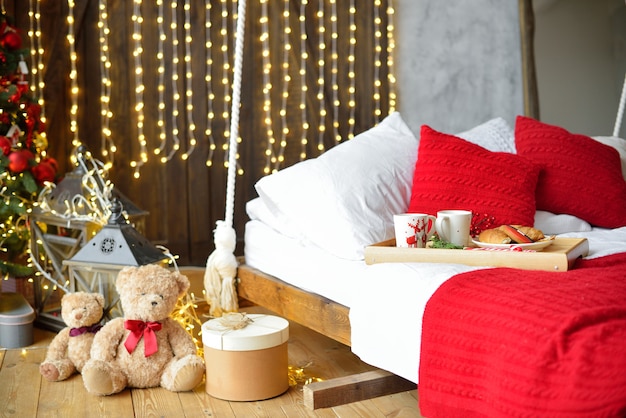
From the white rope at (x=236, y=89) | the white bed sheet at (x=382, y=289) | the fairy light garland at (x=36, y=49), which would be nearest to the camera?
the white bed sheet at (x=382, y=289)

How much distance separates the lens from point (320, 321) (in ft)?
8.25

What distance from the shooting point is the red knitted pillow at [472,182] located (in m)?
2.59

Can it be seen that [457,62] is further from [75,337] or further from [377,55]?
[75,337]

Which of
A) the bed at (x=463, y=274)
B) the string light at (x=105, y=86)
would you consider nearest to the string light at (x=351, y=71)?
the bed at (x=463, y=274)

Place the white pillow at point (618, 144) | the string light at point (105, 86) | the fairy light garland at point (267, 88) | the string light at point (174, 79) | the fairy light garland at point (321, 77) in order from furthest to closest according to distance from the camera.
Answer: the fairy light garland at point (321, 77) < the fairy light garland at point (267, 88) < the string light at point (174, 79) < the string light at point (105, 86) < the white pillow at point (618, 144)

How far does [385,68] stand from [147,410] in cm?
247

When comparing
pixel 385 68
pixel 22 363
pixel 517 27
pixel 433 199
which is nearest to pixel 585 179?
pixel 433 199

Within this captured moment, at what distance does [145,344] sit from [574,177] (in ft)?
5.38

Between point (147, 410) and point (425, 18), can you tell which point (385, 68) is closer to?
point (425, 18)

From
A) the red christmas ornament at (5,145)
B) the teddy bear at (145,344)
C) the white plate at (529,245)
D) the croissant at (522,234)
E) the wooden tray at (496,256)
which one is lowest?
the teddy bear at (145,344)

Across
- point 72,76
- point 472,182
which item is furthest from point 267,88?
point 472,182

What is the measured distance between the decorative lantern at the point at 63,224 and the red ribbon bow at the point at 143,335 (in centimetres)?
64

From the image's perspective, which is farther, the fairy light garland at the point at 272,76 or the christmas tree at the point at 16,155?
the fairy light garland at the point at 272,76

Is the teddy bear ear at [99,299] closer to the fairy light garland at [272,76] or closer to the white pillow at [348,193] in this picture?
the white pillow at [348,193]
